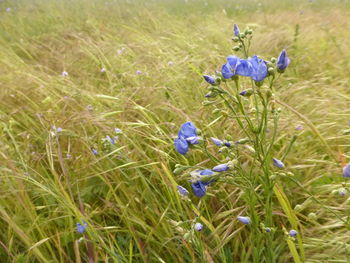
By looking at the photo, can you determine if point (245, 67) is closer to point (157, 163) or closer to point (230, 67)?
point (230, 67)

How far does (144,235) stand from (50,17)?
5.36 m

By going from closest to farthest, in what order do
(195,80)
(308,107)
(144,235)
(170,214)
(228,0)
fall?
(144,235)
(170,214)
(308,107)
(195,80)
(228,0)

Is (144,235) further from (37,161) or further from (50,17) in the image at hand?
(50,17)

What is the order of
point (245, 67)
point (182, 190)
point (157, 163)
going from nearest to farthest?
point (245, 67), point (182, 190), point (157, 163)

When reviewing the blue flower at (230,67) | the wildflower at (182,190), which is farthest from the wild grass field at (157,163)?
the blue flower at (230,67)

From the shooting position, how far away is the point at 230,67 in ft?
3.55

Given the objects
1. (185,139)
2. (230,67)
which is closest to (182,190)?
(185,139)

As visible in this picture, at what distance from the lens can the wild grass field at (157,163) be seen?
1.40 metres

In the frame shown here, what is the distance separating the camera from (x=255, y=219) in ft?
3.82

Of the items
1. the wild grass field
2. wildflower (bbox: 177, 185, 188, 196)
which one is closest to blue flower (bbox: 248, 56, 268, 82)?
the wild grass field

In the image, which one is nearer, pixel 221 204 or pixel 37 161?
pixel 221 204

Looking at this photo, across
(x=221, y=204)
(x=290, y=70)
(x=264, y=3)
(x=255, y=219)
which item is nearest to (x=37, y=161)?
(x=221, y=204)

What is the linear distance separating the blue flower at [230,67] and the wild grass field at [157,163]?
134 millimetres

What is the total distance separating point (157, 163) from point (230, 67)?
0.71 metres
